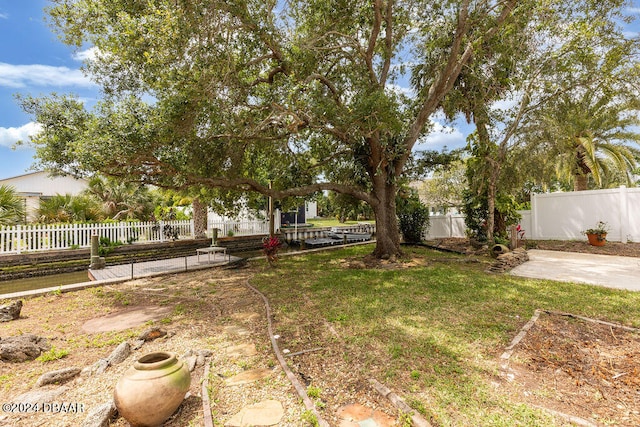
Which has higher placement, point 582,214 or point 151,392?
point 582,214

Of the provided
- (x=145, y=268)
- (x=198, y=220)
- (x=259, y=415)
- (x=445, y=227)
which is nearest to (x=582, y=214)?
(x=445, y=227)

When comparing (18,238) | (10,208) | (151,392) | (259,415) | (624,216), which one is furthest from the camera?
(10,208)

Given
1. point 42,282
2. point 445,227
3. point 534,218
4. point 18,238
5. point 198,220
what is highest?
point 198,220

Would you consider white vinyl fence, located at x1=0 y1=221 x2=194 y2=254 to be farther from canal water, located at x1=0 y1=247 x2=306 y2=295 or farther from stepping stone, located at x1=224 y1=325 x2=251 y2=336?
stepping stone, located at x1=224 y1=325 x2=251 y2=336

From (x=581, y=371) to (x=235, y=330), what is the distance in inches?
168

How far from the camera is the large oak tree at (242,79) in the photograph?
577 centimetres

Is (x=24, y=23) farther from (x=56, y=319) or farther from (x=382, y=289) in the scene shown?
(x=382, y=289)

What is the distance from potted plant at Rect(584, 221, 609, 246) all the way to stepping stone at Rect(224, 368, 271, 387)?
42.6ft

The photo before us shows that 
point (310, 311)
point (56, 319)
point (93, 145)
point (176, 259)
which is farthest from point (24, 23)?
point (310, 311)

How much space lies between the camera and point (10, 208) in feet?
38.0

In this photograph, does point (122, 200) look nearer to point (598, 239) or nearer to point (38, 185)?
point (38, 185)

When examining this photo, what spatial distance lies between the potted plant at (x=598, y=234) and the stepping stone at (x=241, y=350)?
1288cm

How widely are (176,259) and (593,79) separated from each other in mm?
14420

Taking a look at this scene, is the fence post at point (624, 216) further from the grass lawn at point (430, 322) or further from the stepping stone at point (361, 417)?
the stepping stone at point (361, 417)
